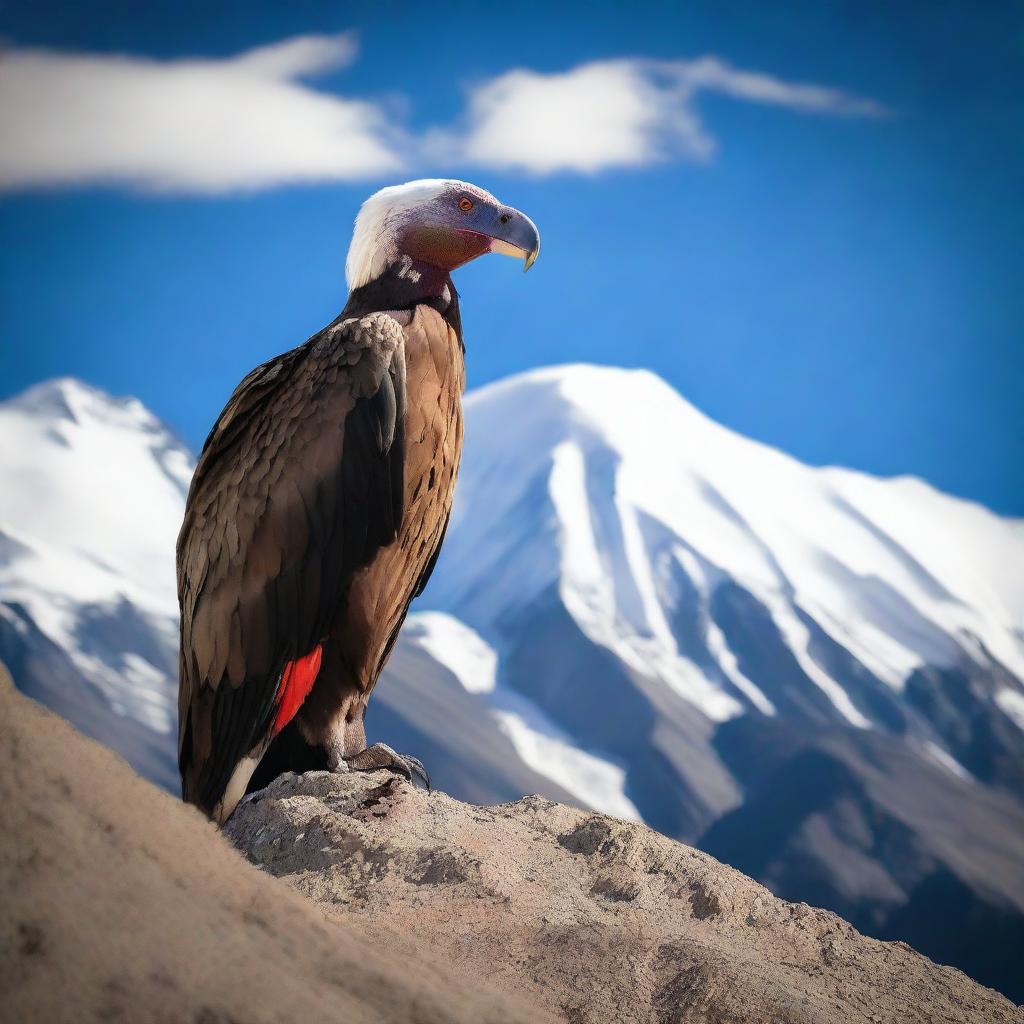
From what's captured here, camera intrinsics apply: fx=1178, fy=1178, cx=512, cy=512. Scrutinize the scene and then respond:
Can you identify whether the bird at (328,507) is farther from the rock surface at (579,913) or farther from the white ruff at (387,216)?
the rock surface at (579,913)

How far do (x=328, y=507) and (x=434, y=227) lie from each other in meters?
1.13

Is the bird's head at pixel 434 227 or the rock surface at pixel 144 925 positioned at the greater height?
the bird's head at pixel 434 227

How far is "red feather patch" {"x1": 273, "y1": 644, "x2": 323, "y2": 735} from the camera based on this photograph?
13.6ft

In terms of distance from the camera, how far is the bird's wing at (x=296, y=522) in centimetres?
405

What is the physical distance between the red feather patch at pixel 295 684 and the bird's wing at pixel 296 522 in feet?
0.13

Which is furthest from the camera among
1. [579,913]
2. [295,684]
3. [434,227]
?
[434,227]

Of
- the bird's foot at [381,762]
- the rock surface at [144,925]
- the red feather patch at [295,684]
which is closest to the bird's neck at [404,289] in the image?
the red feather patch at [295,684]

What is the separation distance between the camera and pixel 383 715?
16922 millimetres

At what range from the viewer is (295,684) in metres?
4.18

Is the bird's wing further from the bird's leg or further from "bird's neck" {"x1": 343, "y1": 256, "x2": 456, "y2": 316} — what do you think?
the bird's leg

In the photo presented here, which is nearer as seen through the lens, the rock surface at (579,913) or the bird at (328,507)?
the rock surface at (579,913)

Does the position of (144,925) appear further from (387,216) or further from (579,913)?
(387,216)

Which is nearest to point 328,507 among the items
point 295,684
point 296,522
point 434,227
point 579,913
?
point 296,522

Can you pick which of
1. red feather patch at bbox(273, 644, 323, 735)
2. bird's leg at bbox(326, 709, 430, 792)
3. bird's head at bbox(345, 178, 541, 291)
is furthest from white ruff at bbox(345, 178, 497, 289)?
bird's leg at bbox(326, 709, 430, 792)
